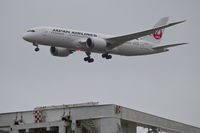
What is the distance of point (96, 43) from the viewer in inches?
2648

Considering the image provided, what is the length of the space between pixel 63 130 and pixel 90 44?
969 inches

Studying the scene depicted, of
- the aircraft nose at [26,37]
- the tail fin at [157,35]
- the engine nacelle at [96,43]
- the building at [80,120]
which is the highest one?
the tail fin at [157,35]

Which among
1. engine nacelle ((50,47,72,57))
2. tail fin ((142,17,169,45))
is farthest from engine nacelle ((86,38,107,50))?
tail fin ((142,17,169,45))

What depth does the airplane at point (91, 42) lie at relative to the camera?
6538cm

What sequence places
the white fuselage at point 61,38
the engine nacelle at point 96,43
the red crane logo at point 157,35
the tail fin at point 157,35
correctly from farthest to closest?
the red crane logo at point 157,35
the tail fin at point 157,35
the engine nacelle at point 96,43
the white fuselage at point 61,38

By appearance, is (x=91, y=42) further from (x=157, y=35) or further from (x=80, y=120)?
(x=80, y=120)

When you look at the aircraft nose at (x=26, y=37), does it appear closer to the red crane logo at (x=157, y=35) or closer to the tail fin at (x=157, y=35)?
the tail fin at (x=157, y=35)

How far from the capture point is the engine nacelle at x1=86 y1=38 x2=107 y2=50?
66.8m

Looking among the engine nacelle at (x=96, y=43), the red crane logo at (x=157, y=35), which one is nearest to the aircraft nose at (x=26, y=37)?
the engine nacelle at (x=96, y=43)

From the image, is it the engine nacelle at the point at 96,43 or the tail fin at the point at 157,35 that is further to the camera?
the tail fin at the point at 157,35

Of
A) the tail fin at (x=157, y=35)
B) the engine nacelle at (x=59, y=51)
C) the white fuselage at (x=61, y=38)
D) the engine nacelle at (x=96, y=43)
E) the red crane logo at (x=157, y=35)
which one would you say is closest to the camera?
the white fuselage at (x=61, y=38)

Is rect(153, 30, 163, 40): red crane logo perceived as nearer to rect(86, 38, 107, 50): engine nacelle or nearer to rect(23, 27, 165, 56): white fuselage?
rect(23, 27, 165, 56): white fuselage

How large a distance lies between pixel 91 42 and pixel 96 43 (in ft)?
2.81

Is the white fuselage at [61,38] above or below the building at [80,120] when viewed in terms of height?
above
